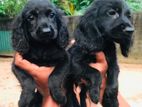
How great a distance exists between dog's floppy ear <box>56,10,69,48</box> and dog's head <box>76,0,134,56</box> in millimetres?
139

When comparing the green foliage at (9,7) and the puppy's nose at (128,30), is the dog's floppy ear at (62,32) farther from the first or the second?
the green foliage at (9,7)

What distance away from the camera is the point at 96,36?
376cm

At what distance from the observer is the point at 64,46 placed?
3.83 metres

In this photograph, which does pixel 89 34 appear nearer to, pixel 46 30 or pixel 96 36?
pixel 96 36

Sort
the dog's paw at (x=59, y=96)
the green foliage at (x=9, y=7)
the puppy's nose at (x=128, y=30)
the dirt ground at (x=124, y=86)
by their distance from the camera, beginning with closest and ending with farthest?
the puppy's nose at (x=128, y=30)
the dog's paw at (x=59, y=96)
the dirt ground at (x=124, y=86)
the green foliage at (x=9, y=7)

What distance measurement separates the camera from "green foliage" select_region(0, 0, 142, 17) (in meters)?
14.4

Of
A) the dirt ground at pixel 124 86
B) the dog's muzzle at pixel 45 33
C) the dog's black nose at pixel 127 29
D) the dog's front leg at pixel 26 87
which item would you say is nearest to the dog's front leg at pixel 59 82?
the dog's front leg at pixel 26 87

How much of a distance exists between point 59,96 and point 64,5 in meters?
11.0

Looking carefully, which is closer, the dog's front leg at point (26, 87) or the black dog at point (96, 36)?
the black dog at point (96, 36)

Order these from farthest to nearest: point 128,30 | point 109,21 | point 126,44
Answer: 1. point 126,44
2. point 109,21
3. point 128,30

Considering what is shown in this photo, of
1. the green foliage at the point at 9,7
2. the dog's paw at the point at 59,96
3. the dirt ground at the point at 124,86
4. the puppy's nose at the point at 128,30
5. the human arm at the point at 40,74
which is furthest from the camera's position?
the green foliage at the point at 9,7

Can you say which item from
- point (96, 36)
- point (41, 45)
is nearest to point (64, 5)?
point (41, 45)

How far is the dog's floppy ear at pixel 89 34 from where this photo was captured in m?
3.76

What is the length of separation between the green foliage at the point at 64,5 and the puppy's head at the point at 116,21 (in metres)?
9.70
